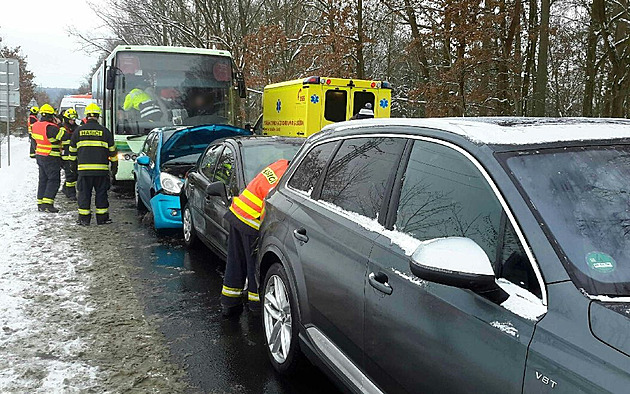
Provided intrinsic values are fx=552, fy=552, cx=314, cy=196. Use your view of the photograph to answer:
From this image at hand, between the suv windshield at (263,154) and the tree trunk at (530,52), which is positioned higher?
the tree trunk at (530,52)

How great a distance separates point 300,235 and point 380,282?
1033 millimetres

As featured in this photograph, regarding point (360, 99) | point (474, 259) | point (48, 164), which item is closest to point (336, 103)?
→ point (360, 99)

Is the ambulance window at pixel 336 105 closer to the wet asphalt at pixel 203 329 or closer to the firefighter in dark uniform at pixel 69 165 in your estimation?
the wet asphalt at pixel 203 329

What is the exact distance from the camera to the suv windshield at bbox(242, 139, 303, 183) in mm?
5953

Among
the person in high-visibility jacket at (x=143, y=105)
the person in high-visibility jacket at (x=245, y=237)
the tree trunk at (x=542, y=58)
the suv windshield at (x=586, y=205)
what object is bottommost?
the person in high-visibility jacket at (x=245, y=237)

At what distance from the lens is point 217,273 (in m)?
6.49

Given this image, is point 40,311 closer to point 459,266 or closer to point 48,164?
point 459,266

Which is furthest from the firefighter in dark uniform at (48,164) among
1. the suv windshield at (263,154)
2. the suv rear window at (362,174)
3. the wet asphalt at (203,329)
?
the suv rear window at (362,174)

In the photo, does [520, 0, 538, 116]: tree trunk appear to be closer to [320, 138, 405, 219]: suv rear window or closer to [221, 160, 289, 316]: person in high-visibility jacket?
[221, 160, 289, 316]: person in high-visibility jacket

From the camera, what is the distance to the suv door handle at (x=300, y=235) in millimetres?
3483

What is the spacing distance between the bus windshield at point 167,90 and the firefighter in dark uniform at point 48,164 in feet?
5.72

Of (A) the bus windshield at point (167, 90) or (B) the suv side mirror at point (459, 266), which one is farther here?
(A) the bus windshield at point (167, 90)

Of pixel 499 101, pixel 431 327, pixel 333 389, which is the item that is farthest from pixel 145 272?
pixel 499 101

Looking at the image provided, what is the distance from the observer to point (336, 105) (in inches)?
465
